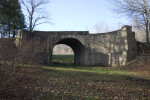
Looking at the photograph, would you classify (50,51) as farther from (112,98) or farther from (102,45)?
(112,98)

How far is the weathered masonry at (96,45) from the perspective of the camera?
1534cm

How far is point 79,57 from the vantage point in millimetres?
20188

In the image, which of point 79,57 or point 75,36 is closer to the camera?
point 75,36

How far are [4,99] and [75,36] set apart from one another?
14.3m

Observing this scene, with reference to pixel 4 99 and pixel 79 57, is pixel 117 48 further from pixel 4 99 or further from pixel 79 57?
pixel 4 99

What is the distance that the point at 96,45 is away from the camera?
693 inches

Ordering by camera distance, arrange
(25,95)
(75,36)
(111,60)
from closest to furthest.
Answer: (25,95) < (111,60) < (75,36)

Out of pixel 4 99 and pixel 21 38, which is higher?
pixel 21 38

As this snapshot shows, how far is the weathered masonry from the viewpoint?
15344mm

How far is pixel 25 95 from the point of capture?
14.7ft

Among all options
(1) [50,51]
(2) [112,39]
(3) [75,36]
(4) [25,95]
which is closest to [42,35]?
(1) [50,51]

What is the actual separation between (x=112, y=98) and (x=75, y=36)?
43.3ft

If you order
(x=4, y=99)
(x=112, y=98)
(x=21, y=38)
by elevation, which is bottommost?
(x=112, y=98)

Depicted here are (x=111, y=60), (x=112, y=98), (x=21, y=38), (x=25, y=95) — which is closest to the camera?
(x=25, y=95)
